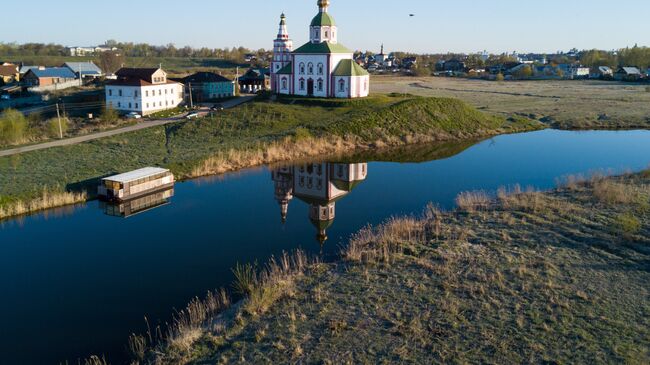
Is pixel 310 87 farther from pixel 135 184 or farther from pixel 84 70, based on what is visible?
pixel 84 70

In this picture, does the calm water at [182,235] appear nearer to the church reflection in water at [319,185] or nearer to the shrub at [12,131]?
the church reflection in water at [319,185]

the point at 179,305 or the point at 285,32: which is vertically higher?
the point at 285,32

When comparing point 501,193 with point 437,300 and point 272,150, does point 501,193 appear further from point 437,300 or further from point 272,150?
point 272,150

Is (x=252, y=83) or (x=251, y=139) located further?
(x=252, y=83)

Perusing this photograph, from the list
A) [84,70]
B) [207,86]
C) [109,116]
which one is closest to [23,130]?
[109,116]

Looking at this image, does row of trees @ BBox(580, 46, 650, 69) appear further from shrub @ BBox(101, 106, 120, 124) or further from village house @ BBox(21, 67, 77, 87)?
shrub @ BBox(101, 106, 120, 124)

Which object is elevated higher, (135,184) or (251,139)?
(251,139)

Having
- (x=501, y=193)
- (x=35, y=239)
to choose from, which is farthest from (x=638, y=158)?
(x=35, y=239)
